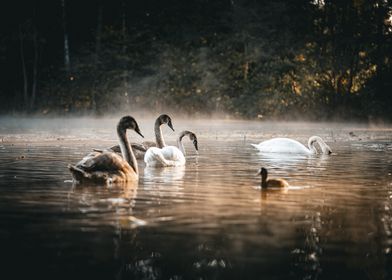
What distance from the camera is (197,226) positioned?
22.5 feet

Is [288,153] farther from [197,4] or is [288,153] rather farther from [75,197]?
[197,4]

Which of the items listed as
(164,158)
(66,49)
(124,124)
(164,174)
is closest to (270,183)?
(164,174)

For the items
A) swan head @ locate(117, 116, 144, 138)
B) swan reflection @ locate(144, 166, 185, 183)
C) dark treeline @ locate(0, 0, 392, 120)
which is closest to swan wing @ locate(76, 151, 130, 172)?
swan reflection @ locate(144, 166, 185, 183)

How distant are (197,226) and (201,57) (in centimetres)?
3666

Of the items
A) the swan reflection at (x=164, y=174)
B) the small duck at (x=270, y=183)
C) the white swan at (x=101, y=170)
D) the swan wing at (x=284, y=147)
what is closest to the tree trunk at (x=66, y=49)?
the swan wing at (x=284, y=147)

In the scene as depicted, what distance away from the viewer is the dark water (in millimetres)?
5223

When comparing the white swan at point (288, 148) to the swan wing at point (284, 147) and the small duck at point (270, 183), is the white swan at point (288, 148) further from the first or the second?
the small duck at point (270, 183)

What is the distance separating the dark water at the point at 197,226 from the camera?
5223 millimetres

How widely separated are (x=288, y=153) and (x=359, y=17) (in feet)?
68.5

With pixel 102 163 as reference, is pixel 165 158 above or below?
below

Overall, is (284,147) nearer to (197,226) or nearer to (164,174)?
(164,174)

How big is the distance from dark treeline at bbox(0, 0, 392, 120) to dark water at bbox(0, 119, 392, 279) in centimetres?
2537

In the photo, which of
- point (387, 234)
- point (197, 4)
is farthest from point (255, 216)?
point (197, 4)

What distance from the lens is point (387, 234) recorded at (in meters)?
6.56
